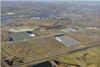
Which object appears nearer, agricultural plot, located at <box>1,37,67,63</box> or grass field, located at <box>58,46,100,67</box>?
grass field, located at <box>58,46,100,67</box>

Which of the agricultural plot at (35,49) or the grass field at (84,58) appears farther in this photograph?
the agricultural plot at (35,49)

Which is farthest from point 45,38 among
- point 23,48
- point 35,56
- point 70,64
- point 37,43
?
point 70,64

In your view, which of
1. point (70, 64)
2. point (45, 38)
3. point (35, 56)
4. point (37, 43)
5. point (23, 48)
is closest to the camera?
point (70, 64)

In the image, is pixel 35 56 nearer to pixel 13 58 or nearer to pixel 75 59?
pixel 13 58

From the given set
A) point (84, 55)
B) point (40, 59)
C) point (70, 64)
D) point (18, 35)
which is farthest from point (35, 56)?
point (18, 35)

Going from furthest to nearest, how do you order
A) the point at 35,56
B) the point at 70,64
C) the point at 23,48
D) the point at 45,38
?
the point at 45,38, the point at 23,48, the point at 35,56, the point at 70,64

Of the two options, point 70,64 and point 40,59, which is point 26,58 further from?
point 70,64

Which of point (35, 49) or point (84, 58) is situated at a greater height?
point (35, 49)

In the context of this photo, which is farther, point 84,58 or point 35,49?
point 35,49

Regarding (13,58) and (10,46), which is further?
(10,46)
